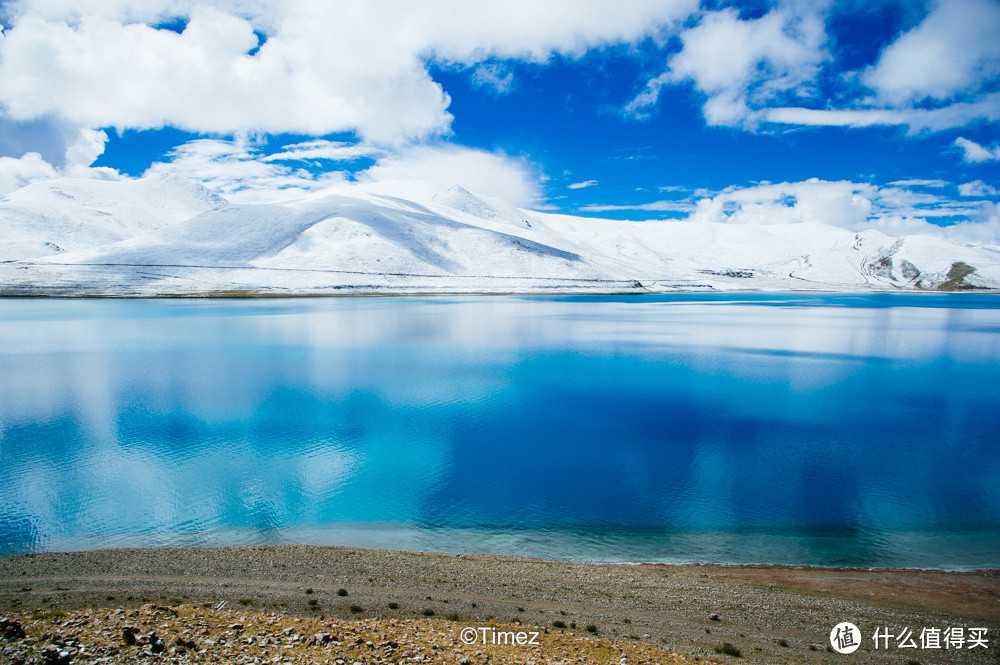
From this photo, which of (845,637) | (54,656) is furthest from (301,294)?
(845,637)

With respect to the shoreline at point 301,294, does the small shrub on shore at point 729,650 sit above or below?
below

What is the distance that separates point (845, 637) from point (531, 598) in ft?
15.2

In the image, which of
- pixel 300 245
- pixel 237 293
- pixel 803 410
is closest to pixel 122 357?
pixel 803 410

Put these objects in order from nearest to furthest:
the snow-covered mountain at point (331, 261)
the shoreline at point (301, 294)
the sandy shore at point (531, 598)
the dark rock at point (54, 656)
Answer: the dark rock at point (54, 656) → the sandy shore at point (531, 598) → the shoreline at point (301, 294) → the snow-covered mountain at point (331, 261)

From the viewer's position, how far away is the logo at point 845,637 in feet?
25.1

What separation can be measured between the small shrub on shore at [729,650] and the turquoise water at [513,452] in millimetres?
3834

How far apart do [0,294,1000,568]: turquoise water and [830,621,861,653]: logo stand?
2.98 meters

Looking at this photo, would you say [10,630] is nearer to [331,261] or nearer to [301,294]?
[301,294]

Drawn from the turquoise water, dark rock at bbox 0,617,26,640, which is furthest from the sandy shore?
the turquoise water

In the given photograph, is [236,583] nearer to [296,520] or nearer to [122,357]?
[296,520]

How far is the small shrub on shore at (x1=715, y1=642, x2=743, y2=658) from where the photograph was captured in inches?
286

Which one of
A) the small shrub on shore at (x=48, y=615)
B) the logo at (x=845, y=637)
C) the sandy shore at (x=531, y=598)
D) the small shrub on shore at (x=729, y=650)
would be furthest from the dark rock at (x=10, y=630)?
the logo at (x=845, y=637)

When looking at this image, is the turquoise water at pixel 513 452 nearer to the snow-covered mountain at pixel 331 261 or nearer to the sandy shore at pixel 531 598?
the sandy shore at pixel 531 598

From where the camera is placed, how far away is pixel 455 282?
13375 centimetres
